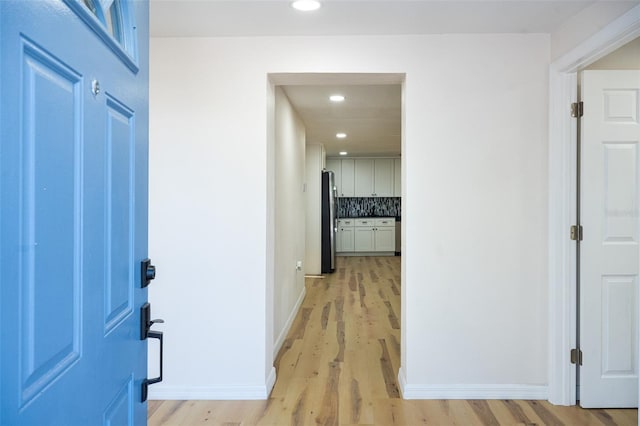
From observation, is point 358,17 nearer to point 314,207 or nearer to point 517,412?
point 517,412

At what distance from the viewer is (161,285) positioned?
9.20ft

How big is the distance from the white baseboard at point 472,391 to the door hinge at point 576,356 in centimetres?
25

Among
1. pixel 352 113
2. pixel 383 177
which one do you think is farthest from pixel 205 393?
pixel 383 177

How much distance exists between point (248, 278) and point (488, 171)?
1677mm

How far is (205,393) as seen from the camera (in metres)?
2.80

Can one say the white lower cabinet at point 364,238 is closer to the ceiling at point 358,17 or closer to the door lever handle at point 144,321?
the ceiling at point 358,17

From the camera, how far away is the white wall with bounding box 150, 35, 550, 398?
2766 mm

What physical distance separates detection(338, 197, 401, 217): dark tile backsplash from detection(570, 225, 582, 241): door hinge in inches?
314

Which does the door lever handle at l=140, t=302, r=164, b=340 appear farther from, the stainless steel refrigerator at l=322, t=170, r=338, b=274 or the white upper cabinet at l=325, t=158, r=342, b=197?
the white upper cabinet at l=325, t=158, r=342, b=197

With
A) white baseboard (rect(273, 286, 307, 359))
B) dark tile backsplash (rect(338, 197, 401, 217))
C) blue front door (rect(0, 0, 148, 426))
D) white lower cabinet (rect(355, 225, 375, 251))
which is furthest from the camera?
dark tile backsplash (rect(338, 197, 401, 217))

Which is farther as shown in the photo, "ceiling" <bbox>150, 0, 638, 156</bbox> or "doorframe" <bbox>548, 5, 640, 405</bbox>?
"doorframe" <bbox>548, 5, 640, 405</bbox>

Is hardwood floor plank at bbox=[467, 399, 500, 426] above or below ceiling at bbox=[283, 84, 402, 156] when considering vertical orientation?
below

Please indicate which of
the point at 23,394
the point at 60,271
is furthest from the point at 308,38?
the point at 23,394

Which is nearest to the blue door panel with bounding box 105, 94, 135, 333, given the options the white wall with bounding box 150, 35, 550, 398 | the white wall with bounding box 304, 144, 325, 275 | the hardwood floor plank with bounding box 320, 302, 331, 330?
the white wall with bounding box 150, 35, 550, 398
